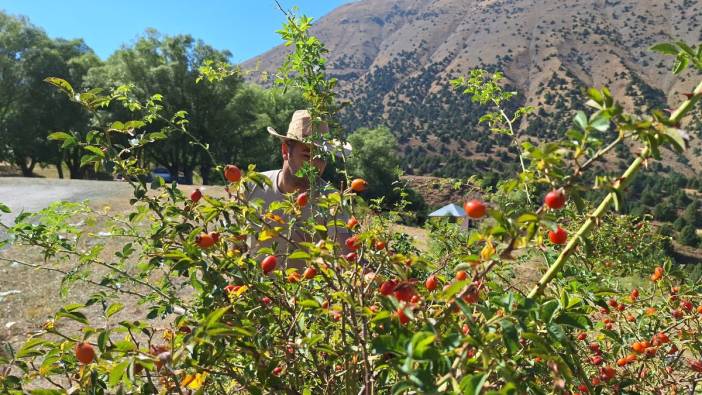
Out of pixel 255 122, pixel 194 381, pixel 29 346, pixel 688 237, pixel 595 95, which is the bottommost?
pixel 688 237

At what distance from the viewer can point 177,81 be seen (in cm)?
2588

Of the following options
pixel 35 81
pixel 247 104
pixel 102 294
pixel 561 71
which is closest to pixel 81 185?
pixel 247 104

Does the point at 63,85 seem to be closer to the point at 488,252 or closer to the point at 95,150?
the point at 95,150

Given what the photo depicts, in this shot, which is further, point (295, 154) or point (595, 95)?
point (295, 154)

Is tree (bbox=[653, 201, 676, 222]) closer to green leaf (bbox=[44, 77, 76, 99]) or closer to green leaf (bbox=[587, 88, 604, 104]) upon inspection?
green leaf (bbox=[587, 88, 604, 104])

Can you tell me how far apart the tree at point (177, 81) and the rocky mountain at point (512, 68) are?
5025cm

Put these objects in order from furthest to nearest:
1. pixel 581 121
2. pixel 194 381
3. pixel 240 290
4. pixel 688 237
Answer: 1. pixel 688 237
2. pixel 240 290
3. pixel 194 381
4. pixel 581 121

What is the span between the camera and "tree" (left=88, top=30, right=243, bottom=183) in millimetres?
25016

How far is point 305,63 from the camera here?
1723 mm

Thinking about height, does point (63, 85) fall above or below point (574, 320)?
above

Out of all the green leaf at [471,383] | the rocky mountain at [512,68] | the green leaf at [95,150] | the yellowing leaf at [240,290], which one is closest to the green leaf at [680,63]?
the green leaf at [471,383]

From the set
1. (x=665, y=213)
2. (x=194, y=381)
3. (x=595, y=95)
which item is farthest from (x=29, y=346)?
(x=665, y=213)

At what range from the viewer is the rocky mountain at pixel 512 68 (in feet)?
282

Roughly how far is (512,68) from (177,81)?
314 feet
